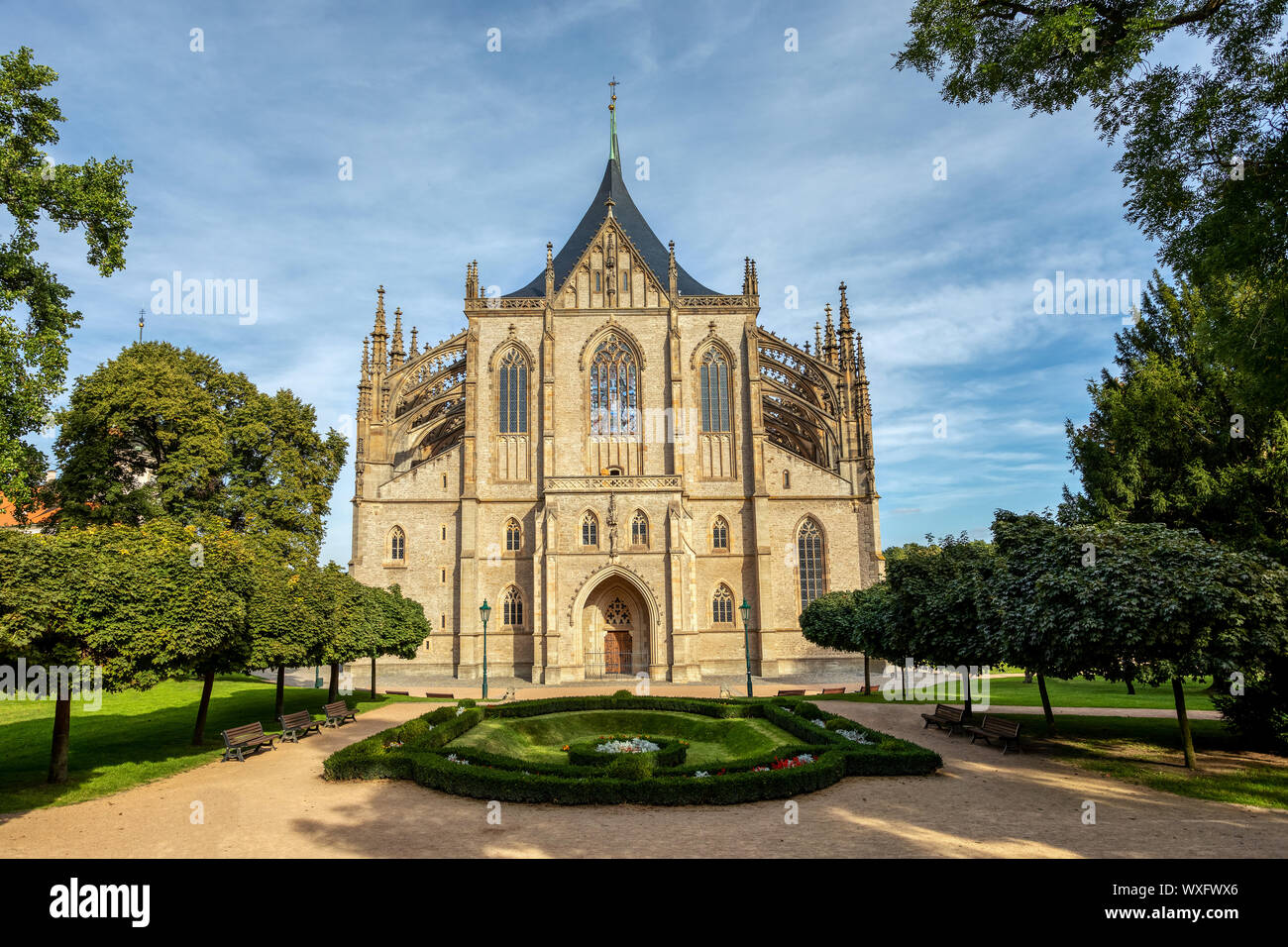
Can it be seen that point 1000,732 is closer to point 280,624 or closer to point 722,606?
point 280,624

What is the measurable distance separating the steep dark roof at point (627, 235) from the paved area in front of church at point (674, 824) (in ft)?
118

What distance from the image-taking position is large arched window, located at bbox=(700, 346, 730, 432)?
4253 cm

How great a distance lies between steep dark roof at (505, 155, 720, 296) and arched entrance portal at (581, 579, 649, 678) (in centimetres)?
1937

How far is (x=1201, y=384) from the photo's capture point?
24219mm

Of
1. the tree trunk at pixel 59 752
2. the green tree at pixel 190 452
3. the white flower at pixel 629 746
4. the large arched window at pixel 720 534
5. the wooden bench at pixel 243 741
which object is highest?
the green tree at pixel 190 452

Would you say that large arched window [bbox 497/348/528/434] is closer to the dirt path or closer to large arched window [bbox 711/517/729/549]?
large arched window [bbox 711/517/729/549]

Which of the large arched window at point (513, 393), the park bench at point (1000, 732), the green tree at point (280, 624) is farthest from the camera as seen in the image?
the large arched window at point (513, 393)

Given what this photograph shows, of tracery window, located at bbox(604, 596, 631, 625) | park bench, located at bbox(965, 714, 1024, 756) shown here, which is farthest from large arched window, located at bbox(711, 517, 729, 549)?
park bench, located at bbox(965, 714, 1024, 756)

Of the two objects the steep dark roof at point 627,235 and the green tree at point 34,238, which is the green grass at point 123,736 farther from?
the steep dark roof at point 627,235

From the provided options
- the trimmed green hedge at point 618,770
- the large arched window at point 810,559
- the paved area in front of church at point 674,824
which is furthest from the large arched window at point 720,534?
the paved area in front of church at point 674,824

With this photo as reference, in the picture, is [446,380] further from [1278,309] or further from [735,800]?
[1278,309]

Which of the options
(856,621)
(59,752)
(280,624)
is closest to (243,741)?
(280,624)

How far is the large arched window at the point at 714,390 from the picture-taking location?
4253 centimetres

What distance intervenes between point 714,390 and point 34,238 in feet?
107
